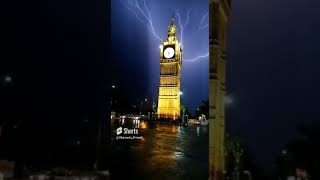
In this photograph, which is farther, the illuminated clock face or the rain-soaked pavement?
the illuminated clock face

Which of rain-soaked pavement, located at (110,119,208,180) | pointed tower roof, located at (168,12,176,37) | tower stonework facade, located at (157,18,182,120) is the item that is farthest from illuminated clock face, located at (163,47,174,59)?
rain-soaked pavement, located at (110,119,208,180)

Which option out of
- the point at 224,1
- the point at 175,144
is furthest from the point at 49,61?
the point at 224,1

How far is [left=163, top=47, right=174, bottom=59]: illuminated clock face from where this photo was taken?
76812 millimetres

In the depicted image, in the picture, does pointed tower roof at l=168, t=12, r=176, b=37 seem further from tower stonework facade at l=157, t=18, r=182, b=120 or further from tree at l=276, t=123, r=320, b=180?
tree at l=276, t=123, r=320, b=180

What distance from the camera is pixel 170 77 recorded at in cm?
7825

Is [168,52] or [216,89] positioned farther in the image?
[168,52]

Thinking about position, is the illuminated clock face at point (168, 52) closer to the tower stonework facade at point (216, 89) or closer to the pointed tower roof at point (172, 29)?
A: the pointed tower roof at point (172, 29)

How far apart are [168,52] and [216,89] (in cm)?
7329

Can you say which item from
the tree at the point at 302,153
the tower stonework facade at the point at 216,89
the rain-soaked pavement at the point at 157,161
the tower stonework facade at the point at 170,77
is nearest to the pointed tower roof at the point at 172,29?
the tower stonework facade at the point at 170,77

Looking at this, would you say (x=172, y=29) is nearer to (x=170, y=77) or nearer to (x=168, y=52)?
(x=168, y=52)

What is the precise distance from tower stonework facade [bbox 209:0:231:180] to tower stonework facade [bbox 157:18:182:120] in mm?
70042

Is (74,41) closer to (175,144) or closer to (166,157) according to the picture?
(166,157)

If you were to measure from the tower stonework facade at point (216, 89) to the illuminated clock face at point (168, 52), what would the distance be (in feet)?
236

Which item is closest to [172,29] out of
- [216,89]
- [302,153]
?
[302,153]
